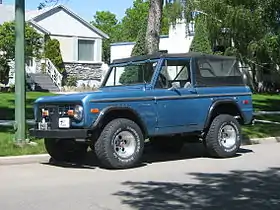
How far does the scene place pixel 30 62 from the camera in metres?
38.9

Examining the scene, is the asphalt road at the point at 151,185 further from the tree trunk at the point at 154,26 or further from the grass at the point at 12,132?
the tree trunk at the point at 154,26

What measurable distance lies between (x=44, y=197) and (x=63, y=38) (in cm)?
3329

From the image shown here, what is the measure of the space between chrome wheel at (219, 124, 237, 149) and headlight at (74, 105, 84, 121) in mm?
3211

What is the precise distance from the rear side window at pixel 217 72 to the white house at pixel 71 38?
27.1m

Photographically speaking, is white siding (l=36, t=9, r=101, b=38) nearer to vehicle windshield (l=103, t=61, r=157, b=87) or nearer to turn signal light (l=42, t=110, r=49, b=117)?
vehicle windshield (l=103, t=61, r=157, b=87)

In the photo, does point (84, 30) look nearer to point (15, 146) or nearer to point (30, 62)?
point (30, 62)

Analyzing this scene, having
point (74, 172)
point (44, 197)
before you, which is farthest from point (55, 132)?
point (44, 197)

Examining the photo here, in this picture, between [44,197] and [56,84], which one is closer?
[44,197]

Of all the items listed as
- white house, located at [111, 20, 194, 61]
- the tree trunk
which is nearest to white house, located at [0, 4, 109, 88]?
white house, located at [111, 20, 194, 61]

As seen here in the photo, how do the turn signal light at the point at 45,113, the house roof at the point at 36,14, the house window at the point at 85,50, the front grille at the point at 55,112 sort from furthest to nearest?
the house window at the point at 85,50, the house roof at the point at 36,14, the turn signal light at the point at 45,113, the front grille at the point at 55,112

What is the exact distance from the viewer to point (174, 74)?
1169cm

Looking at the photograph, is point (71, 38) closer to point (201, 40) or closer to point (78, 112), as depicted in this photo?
point (201, 40)

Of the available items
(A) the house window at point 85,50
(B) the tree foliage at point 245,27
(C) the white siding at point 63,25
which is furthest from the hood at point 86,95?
(A) the house window at point 85,50

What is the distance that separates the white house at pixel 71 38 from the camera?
39812 millimetres
